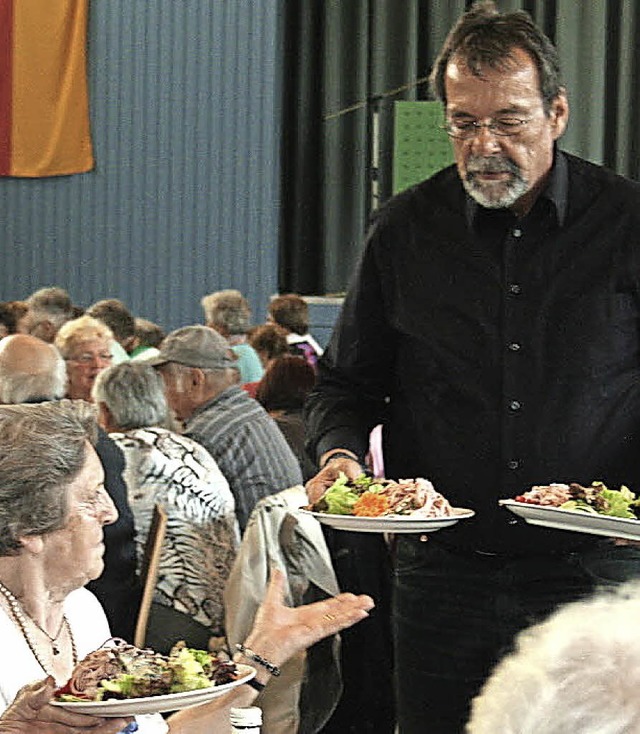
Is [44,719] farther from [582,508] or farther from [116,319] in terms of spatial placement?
[116,319]

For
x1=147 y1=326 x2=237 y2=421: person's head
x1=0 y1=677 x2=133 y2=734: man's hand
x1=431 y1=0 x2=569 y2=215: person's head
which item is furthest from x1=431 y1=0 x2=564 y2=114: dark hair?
x1=147 y1=326 x2=237 y2=421: person's head

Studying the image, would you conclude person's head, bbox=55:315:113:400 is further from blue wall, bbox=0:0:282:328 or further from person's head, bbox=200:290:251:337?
blue wall, bbox=0:0:282:328

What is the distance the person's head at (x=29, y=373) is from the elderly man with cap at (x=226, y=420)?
0.50 m

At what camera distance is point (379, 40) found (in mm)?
12336

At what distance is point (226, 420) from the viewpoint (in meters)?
5.23

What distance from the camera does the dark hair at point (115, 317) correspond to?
813 cm

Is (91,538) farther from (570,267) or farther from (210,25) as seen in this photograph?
(210,25)

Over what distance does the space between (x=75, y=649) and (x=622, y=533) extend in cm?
91

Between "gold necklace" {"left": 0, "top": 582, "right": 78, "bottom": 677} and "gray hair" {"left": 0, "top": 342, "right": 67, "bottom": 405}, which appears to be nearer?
"gold necklace" {"left": 0, "top": 582, "right": 78, "bottom": 677}

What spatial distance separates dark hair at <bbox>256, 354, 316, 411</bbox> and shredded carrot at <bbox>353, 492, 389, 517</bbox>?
320 centimetres

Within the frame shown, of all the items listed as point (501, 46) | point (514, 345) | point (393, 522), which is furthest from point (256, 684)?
point (501, 46)

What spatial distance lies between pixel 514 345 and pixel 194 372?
2998 mm

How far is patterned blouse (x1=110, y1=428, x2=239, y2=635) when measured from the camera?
4.38 metres

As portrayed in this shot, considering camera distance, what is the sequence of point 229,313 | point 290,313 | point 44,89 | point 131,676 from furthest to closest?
1. point 44,89
2. point 290,313
3. point 229,313
4. point 131,676
